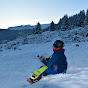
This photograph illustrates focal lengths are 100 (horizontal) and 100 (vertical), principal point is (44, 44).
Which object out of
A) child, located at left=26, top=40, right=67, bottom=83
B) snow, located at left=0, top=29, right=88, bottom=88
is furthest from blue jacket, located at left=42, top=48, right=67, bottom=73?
snow, located at left=0, top=29, right=88, bottom=88

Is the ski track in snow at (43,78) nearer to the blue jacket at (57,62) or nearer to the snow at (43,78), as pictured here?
the snow at (43,78)

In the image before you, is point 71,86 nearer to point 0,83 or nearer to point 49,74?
point 49,74

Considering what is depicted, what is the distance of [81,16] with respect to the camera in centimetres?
4159

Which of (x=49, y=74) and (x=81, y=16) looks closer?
(x=49, y=74)

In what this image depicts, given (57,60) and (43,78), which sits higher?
(57,60)

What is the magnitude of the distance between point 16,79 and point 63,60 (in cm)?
224

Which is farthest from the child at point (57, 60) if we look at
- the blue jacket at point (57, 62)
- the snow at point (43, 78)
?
the snow at point (43, 78)

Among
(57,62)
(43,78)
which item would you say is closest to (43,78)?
(43,78)

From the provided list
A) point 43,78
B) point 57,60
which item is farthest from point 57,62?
point 43,78

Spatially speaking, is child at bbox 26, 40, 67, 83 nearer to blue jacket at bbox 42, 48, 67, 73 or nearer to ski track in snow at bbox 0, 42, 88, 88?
blue jacket at bbox 42, 48, 67, 73

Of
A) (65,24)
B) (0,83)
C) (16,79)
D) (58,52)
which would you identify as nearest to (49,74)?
(58,52)

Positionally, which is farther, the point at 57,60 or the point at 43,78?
the point at 43,78

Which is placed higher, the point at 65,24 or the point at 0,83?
the point at 65,24

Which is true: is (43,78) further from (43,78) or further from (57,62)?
(57,62)
